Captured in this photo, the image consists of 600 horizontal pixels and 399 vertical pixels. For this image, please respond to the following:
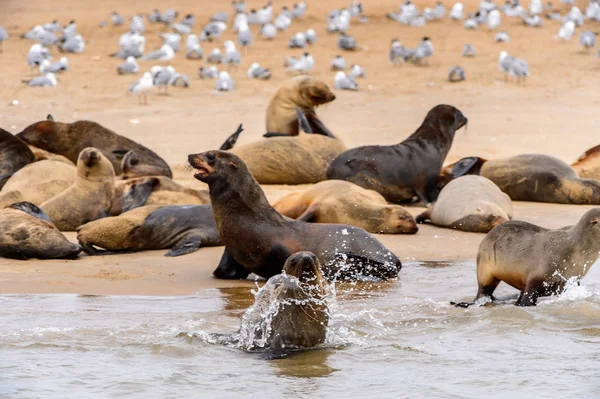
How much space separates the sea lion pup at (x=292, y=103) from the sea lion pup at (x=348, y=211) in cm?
415

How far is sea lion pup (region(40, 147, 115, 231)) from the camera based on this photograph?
8.89 m

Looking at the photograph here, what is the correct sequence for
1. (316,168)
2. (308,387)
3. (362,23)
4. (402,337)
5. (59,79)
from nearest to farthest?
(308,387)
(402,337)
(316,168)
(59,79)
(362,23)

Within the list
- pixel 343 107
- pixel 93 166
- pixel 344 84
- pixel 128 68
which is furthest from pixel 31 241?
pixel 128 68

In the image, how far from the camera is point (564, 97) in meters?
17.9

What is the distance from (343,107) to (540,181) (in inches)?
278

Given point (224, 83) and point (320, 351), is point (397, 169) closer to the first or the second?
point (320, 351)

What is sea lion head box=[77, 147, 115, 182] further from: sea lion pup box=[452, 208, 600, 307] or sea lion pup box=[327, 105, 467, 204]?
sea lion pup box=[452, 208, 600, 307]

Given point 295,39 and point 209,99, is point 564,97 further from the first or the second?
point 295,39

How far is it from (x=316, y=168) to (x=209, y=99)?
681 cm

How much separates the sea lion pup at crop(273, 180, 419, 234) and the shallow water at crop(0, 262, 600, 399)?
1984 mm

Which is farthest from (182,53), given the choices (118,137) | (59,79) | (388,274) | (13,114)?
(388,274)

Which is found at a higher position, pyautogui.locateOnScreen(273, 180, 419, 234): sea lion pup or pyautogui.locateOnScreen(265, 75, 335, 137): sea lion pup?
pyautogui.locateOnScreen(265, 75, 335, 137): sea lion pup

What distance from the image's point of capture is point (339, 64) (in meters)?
21.0

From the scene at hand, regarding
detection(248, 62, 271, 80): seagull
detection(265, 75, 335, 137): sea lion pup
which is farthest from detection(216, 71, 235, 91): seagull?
detection(265, 75, 335, 137): sea lion pup
